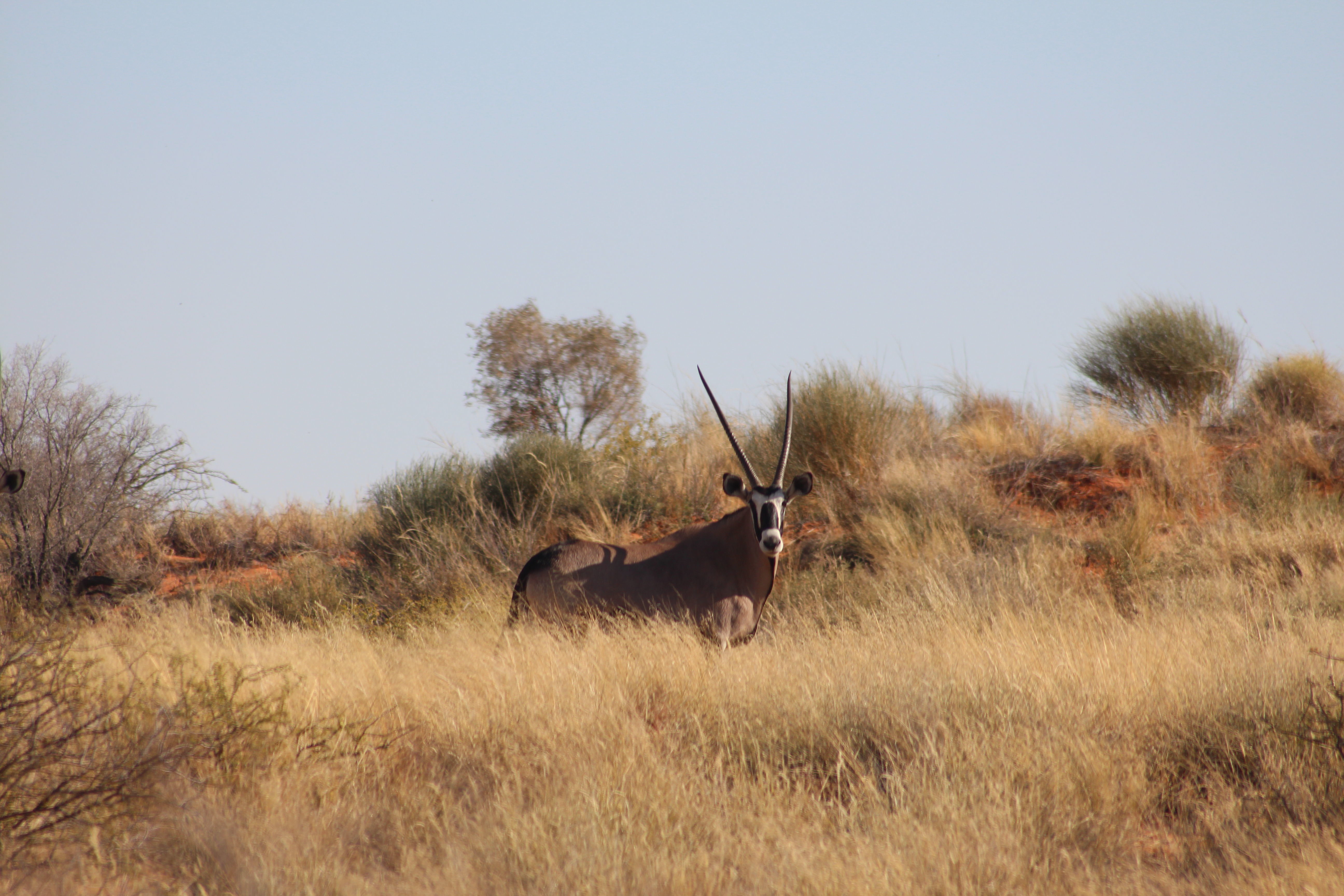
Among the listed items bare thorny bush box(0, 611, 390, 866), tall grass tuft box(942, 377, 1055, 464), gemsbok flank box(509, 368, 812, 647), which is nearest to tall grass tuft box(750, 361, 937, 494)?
tall grass tuft box(942, 377, 1055, 464)

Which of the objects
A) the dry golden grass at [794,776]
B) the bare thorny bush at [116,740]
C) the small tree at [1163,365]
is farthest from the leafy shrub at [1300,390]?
the bare thorny bush at [116,740]

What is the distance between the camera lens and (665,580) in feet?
25.0

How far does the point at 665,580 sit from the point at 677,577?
96 millimetres

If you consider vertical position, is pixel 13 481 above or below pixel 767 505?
above

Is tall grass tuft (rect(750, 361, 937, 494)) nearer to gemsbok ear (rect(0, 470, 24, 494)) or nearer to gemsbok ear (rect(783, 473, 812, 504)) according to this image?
gemsbok ear (rect(783, 473, 812, 504))

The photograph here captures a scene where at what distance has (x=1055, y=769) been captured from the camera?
425cm

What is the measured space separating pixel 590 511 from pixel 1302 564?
7.29 metres

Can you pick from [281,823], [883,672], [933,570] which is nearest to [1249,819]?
[883,672]

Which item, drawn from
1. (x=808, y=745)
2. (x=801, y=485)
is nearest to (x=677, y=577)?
(x=801, y=485)

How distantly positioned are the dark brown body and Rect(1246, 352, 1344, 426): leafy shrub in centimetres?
955

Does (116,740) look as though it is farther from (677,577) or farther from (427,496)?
(427,496)

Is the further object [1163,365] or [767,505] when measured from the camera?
[1163,365]

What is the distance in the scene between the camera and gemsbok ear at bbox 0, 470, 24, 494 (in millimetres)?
4527

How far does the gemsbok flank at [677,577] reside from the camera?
7469 millimetres
